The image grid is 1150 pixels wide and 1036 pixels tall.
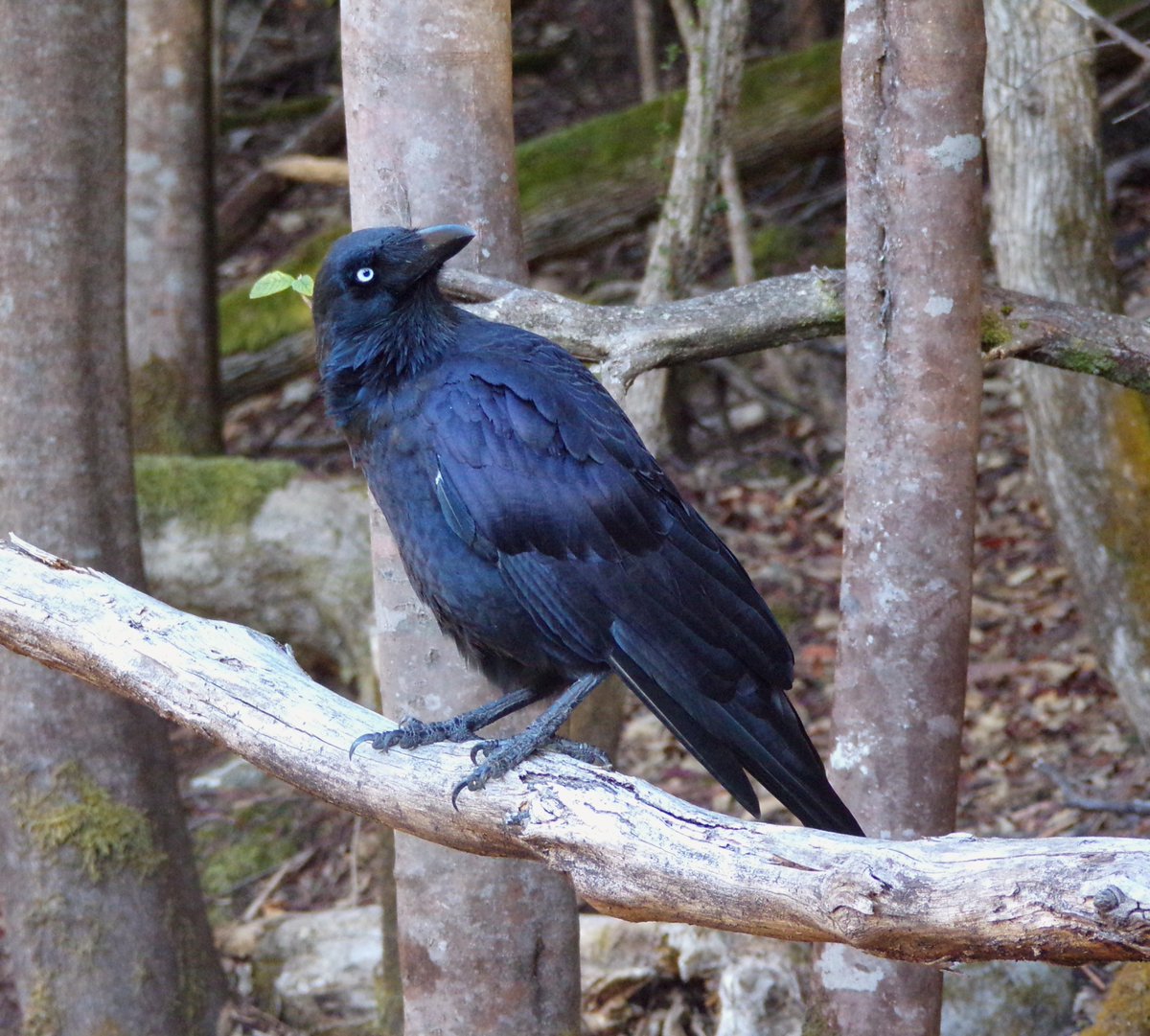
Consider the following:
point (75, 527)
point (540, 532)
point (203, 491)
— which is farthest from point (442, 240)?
point (203, 491)

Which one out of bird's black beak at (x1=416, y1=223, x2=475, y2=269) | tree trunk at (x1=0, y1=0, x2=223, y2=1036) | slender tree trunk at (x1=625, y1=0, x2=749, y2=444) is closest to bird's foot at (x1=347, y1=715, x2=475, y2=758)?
bird's black beak at (x1=416, y1=223, x2=475, y2=269)

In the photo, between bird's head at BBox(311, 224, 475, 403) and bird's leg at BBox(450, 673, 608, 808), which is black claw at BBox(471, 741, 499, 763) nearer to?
bird's leg at BBox(450, 673, 608, 808)

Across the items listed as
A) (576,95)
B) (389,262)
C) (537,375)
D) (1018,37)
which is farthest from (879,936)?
(576,95)

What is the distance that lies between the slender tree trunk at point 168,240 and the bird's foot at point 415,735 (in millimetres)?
4111

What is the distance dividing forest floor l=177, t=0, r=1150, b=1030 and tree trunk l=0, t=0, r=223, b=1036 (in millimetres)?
1154

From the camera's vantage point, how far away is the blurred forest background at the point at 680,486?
5066mm

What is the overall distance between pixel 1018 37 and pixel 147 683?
3.58 m

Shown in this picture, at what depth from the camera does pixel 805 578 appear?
696 cm

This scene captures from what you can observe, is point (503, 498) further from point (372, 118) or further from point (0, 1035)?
point (0, 1035)

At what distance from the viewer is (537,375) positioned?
3.04 meters

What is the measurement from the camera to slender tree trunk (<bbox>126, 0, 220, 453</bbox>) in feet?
22.2

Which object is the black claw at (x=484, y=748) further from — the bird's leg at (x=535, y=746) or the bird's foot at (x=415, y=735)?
the bird's foot at (x=415, y=735)

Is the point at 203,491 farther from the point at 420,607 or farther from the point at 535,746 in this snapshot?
the point at 535,746

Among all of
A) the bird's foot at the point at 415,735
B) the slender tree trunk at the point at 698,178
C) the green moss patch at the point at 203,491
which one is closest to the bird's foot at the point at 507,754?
the bird's foot at the point at 415,735
